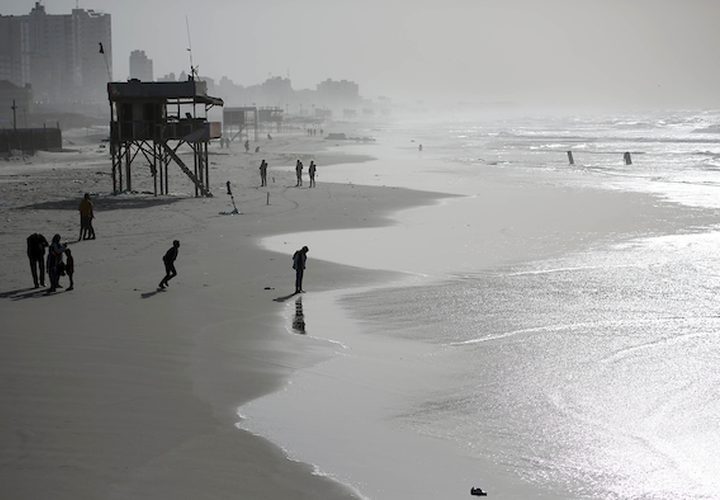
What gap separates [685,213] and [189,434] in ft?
93.0

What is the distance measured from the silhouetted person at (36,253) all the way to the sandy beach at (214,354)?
374 millimetres

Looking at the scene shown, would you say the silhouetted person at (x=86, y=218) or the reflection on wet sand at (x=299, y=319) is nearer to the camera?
the reflection on wet sand at (x=299, y=319)

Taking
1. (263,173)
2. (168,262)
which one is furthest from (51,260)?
(263,173)

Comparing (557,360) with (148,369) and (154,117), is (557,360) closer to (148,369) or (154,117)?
(148,369)

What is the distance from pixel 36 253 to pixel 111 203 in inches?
701

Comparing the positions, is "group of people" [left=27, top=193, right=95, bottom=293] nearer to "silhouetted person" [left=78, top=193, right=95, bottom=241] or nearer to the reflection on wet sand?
the reflection on wet sand

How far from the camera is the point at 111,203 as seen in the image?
1442 inches

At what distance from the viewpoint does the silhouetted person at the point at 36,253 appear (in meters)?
19.1

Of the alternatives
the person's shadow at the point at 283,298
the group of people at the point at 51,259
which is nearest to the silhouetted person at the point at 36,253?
the group of people at the point at 51,259

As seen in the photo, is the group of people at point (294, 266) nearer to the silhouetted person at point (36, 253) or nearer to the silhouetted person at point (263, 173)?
the silhouetted person at point (36, 253)

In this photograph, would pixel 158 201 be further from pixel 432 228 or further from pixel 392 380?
pixel 392 380

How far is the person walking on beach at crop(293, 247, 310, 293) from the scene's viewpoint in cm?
1958

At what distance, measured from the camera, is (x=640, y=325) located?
17.3 m

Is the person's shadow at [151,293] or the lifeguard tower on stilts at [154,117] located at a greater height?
the lifeguard tower on stilts at [154,117]
